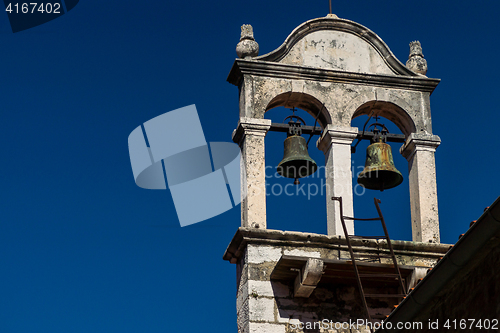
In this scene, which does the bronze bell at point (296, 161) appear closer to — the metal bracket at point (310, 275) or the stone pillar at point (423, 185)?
the stone pillar at point (423, 185)

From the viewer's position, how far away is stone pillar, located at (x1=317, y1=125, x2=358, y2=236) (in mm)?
8734

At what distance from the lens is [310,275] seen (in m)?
7.89

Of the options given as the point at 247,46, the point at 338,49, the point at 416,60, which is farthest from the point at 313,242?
the point at 416,60

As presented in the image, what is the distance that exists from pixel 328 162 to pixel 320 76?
2.92ft

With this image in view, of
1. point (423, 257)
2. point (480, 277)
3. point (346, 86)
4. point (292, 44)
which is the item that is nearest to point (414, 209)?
point (423, 257)

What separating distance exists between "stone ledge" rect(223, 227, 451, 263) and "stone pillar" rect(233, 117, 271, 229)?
0.53 ft

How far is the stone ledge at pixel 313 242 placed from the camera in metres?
8.30

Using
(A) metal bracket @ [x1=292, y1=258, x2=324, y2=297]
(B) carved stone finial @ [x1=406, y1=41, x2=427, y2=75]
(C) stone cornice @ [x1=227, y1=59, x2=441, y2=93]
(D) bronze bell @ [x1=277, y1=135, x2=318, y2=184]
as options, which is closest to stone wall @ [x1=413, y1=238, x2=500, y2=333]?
(A) metal bracket @ [x1=292, y1=258, x2=324, y2=297]

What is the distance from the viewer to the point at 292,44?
9516mm

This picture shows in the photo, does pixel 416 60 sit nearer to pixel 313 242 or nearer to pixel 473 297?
pixel 313 242

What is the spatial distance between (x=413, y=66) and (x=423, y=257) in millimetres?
2222

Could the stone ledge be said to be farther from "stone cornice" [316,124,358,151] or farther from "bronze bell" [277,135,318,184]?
"stone cornice" [316,124,358,151]

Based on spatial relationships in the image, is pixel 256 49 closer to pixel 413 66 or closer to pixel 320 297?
pixel 413 66

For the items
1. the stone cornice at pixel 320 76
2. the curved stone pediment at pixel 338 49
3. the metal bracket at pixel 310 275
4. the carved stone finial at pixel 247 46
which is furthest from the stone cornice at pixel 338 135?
the metal bracket at pixel 310 275
